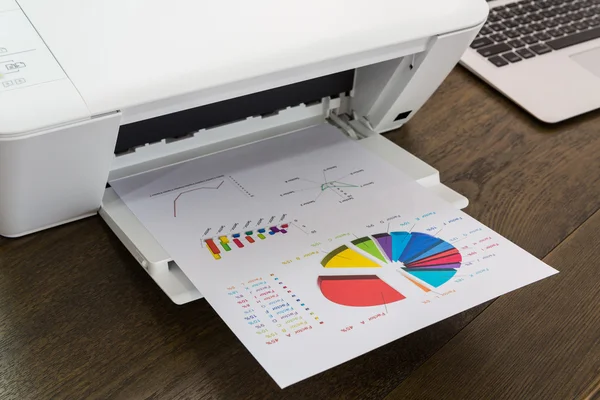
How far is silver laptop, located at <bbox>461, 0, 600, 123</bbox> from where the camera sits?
97cm

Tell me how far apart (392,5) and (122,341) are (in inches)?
15.5

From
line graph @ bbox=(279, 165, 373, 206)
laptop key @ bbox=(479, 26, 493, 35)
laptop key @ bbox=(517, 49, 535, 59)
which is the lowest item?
line graph @ bbox=(279, 165, 373, 206)

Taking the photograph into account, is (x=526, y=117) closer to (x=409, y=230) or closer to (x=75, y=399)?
(x=409, y=230)

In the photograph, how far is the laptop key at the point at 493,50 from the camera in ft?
3.39

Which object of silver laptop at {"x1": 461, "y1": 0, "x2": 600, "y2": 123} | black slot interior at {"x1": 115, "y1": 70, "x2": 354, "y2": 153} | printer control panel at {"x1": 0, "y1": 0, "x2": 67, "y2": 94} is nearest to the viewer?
printer control panel at {"x1": 0, "y1": 0, "x2": 67, "y2": 94}

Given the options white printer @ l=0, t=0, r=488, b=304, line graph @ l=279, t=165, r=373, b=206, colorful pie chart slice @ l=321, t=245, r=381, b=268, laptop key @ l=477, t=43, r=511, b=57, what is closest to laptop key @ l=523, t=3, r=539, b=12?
laptop key @ l=477, t=43, r=511, b=57

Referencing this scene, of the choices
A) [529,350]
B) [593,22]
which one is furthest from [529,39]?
[529,350]

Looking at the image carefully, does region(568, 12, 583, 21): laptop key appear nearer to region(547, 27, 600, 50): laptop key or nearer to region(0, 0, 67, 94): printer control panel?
region(547, 27, 600, 50): laptop key

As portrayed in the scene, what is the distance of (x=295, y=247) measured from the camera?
688 millimetres

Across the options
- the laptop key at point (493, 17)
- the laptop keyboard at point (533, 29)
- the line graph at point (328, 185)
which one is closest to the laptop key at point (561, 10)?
the laptop keyboard at point (533, 29)

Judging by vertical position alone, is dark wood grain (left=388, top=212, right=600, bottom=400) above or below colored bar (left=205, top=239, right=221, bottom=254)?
below

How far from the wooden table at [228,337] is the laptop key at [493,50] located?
0.29 metres

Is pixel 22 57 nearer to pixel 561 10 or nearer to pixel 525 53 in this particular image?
pixel 525 53

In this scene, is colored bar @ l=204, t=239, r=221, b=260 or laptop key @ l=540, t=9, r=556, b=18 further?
laptop key @ l=540, t=9, r=556, b=18
